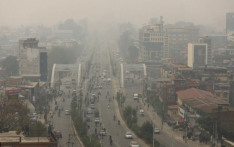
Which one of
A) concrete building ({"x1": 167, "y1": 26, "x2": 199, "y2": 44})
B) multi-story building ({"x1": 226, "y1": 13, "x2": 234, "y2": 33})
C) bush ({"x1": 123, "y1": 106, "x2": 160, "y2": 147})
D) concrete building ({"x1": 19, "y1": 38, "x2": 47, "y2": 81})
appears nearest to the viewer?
bush ({"x1": 123, "y1": 106, "x2": 160, "y2": 147})

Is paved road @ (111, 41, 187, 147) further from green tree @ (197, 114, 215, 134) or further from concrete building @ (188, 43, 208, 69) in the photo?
concrete building @ (188, 43, 208, 69)

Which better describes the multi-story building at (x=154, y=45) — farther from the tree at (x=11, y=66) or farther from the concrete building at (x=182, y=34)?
the tree at (x=11, y=66)

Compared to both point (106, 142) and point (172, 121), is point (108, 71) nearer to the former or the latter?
point (172, 121)

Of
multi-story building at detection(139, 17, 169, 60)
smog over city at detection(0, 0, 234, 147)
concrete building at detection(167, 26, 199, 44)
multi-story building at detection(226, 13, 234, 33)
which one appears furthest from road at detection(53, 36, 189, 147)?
multi-story building at detection(226, 13, 234, 33)

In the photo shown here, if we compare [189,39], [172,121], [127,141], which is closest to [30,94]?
[172,121]

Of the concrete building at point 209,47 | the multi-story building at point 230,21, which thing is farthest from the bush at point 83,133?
the multi-story building at point 230,21

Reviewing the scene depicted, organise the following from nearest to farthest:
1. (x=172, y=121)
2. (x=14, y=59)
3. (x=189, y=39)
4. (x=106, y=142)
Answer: (x=106, y=142) → (x=172, y=121) → (x=14, y=59) → (x=189, y=39)
